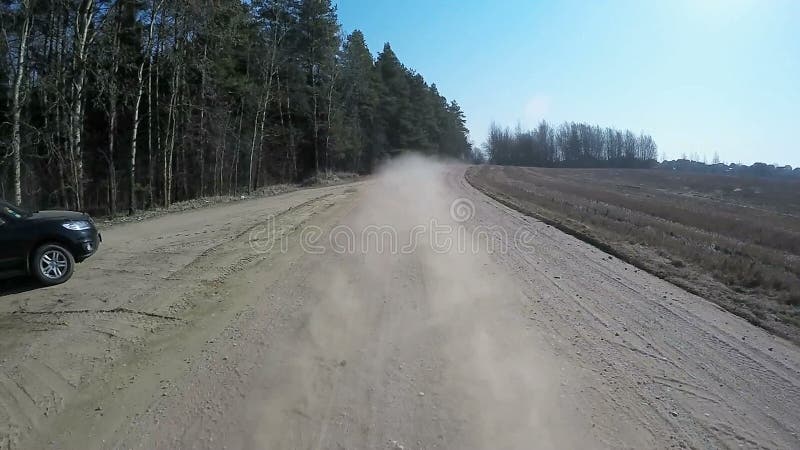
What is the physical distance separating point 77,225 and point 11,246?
3.33 feet

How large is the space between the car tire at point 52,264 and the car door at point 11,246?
0.58ft

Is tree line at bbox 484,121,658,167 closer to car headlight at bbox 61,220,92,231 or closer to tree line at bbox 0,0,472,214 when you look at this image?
tree line at bbox 0,0,472,214

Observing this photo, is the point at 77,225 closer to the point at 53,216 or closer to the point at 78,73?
the point at 53,216

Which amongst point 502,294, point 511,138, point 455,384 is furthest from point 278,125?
point 511,138

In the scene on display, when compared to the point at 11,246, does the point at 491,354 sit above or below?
below

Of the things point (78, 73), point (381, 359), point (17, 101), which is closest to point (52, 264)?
point (381, 359)

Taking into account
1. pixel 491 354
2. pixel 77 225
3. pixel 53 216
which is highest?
pixel 53 216

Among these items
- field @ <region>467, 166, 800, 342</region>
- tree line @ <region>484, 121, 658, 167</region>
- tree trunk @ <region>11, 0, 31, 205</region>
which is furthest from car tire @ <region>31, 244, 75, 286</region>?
tree line @ <region>484, 121, 658, 167</region>

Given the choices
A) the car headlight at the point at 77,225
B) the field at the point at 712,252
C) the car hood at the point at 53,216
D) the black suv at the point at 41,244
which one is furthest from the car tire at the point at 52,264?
the field at the point at 712,252

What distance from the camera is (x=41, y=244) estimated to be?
7.65 meters

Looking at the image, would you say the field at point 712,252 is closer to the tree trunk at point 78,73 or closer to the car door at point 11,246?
the car door at point 11,246

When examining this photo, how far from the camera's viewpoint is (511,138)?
12569 centimetres

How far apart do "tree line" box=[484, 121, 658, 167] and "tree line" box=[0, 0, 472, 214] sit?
235 ft

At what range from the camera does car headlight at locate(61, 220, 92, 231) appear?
7.99 metres
